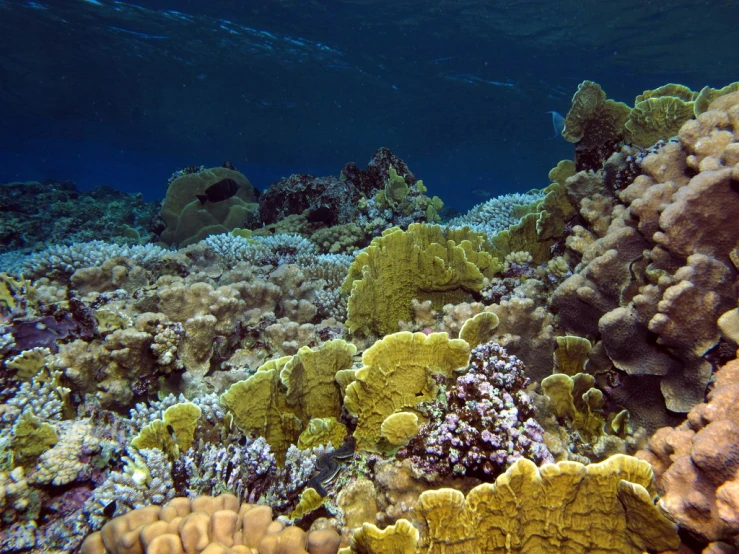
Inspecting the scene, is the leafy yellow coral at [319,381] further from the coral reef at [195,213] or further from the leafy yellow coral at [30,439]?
the coral reef at [195,213]

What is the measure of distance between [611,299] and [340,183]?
8.58 metres

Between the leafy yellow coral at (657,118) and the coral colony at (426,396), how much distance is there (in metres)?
0.03

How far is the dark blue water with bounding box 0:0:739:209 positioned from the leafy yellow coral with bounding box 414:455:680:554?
28395 millimetres

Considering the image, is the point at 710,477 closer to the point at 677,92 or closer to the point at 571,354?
the point at 571,354

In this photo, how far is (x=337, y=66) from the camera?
34250 mm

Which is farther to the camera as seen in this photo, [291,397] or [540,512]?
[291,397]

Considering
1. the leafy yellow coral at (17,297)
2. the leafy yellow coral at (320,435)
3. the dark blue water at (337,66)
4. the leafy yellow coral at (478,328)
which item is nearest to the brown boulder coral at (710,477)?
the leafy yellow coral at (478,328)

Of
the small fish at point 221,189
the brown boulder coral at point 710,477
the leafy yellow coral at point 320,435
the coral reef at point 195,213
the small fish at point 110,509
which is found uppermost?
the brown boulder coral at point 710,477

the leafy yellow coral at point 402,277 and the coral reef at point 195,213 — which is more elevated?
the leafy yellow coral at point 402,277

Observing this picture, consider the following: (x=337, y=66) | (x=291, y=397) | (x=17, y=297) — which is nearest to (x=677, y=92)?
(x=291, y=397)

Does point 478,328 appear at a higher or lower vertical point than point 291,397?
higher

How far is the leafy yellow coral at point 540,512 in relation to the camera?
5.38 feet

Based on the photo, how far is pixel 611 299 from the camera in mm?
3348

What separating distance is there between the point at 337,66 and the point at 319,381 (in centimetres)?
3668
